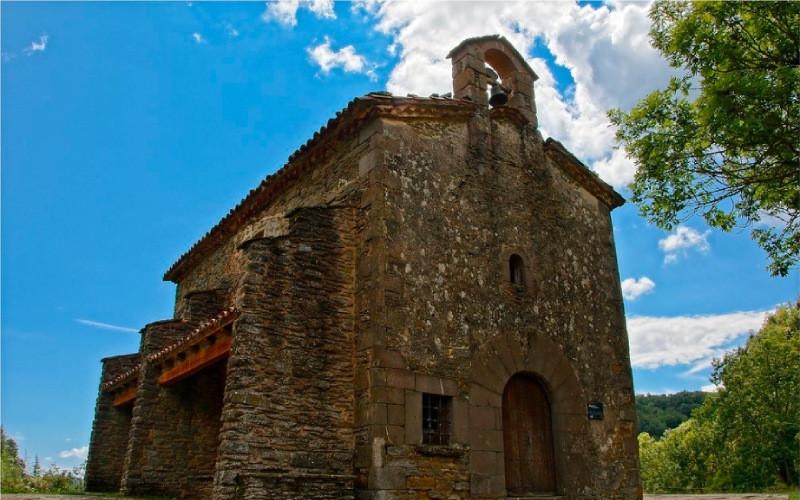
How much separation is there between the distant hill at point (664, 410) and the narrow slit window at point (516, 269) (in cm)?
5648

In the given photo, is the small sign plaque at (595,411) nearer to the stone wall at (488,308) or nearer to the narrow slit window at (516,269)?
the stone wall at (488,308)

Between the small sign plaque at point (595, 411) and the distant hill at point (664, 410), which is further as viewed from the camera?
the distant hill at point (664, 410)

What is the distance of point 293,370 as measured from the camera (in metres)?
8.92

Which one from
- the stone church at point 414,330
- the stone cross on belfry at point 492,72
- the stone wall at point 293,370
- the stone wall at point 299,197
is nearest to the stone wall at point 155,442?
the stone church at point 414,330

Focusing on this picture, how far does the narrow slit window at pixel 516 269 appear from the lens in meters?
11.3

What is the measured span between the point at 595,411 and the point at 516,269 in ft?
10.0

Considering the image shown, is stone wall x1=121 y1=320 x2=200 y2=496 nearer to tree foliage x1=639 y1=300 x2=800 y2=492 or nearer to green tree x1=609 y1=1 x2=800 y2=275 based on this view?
green tree x1=609 y1=1 x2=800 y2=275

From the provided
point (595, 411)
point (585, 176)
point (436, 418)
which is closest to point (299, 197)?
point (436, 418)

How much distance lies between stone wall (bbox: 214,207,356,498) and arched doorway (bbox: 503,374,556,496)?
3004 millimetres

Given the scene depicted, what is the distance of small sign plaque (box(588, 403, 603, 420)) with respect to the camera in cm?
1134

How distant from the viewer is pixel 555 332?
11391mm

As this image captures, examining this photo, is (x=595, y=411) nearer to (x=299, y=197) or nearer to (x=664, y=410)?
(x=299, y=197)

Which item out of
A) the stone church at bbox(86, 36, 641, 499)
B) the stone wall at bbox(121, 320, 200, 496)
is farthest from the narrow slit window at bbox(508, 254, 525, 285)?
the stone wall at bbox(121, 320, 200, 496)

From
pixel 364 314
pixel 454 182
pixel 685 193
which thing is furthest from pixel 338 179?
pixel 685 193
